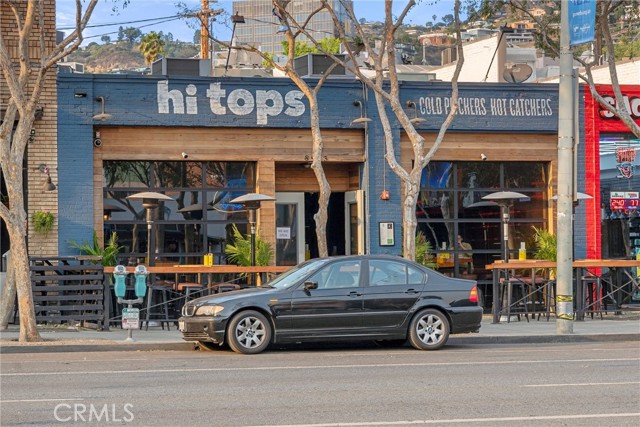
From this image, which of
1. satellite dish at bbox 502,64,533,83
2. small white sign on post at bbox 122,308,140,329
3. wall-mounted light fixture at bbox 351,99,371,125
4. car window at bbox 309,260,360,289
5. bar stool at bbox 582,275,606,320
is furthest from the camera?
satellite dish at bbox 502,64,533,83

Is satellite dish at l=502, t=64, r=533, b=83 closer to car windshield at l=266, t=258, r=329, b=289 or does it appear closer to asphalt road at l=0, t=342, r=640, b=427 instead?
asphalt road at l=0, t=342, r=640, b=427

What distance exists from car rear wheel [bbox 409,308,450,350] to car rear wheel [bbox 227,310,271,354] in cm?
238

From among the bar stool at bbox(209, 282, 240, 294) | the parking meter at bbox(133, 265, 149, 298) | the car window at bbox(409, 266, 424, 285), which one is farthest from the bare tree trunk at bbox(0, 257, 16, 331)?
the car window at bbox(409, 266, 424, 285)

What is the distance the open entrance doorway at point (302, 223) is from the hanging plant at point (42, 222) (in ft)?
17.4

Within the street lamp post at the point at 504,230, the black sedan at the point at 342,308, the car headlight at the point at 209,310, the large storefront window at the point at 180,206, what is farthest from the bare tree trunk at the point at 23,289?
the street lamp post at the point at 504,230

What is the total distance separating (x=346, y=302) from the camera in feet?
55.1

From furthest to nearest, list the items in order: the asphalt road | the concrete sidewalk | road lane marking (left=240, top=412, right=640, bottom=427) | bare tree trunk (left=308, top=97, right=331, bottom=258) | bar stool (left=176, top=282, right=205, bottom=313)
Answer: bare tree trunk (left=308, top=97, right=331, bottom=258)
bar stool (left=176, top=282, right=205, bottom=313)
the concrete sidewalk
the asphalt road
road lane marking (left=240, top=412, right=640, bottom=427)

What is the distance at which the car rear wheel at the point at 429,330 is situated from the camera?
17.1 metres

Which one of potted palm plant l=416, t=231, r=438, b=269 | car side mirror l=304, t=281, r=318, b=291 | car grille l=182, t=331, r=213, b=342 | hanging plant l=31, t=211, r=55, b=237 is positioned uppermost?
hanging plant l=31, t=211, r=55, b=237

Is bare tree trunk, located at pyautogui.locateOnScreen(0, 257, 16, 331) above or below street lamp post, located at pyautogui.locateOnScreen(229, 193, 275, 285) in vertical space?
below

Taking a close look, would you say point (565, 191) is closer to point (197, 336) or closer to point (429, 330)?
point (429, 330)

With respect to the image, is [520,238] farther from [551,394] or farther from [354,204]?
[551,394]

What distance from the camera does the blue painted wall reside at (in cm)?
2236

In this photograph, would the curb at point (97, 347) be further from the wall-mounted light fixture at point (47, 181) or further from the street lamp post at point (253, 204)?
the wall-mounted light fixture at point (47, 181)
